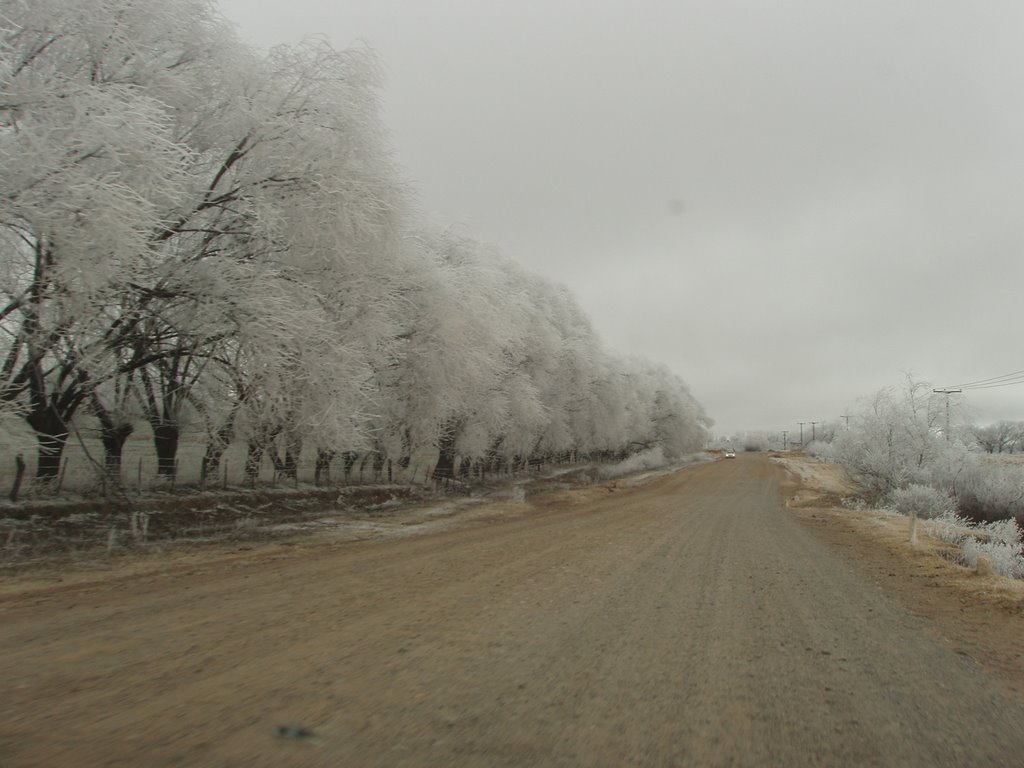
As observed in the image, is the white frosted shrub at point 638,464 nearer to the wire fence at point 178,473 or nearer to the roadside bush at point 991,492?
the wire fence at point 178,473

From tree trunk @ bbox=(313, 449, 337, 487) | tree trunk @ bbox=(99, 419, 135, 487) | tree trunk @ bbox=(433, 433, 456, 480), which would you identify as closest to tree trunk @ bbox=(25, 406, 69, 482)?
tree trunk @ bbox=(99, 419, 135, 487)

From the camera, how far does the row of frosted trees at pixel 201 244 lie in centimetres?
1043

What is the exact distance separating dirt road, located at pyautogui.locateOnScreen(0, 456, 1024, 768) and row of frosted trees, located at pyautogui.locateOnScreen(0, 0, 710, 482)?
208 inches

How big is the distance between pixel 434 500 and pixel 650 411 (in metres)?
42.4

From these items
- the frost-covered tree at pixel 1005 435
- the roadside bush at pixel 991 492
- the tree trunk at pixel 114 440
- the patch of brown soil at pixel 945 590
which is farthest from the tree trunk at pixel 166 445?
the frost-covered tree at pixel 1005 435

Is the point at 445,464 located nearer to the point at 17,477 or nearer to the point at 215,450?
the point at 215,450

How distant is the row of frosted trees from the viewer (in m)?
10.4

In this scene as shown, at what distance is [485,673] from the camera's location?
5160mm

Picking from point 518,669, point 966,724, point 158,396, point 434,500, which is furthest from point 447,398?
point 966,724

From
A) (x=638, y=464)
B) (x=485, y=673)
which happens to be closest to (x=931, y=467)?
(x=485, y=673)

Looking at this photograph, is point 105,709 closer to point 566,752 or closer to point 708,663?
point 566,752

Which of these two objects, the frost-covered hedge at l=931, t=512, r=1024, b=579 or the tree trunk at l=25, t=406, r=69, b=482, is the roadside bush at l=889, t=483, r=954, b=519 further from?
the tree trunk at l=25, t=406, r=69, b=482

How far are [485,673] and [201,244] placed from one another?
42.6 feet

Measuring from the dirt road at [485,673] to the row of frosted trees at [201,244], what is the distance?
17.4 feet
